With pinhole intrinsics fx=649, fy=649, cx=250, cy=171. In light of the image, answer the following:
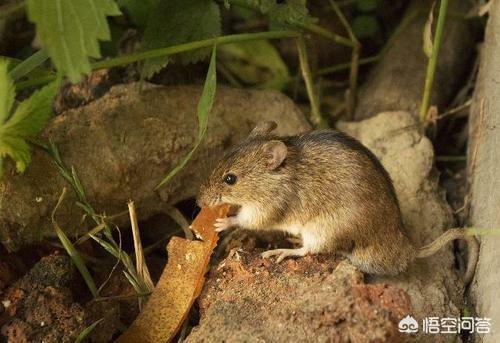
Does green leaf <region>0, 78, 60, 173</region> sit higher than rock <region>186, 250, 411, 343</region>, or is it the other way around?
green leaf <region>0, 78, 60, 173</region>

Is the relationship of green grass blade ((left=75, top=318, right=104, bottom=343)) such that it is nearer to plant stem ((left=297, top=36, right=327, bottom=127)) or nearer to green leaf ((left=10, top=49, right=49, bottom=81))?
green leaf ((left=10, top=49, right=49, bottom=81))

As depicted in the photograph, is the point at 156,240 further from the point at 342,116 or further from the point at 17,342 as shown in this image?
the point at 342,116

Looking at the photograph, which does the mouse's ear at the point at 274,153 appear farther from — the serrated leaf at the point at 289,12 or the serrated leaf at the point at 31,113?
the serrated leaf at the point at 31,113

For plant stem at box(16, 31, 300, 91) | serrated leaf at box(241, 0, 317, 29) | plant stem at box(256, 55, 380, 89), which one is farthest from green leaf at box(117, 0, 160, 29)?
plant stem at box(256, 55, 380, 89)

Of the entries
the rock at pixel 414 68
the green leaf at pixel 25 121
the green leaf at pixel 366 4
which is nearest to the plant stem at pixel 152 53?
the green leaf at pixel 25 121

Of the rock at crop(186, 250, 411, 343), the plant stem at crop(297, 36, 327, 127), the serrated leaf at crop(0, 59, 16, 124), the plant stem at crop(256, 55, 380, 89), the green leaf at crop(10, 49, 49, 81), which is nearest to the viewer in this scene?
the serrated leaf at crop(0, 59, 16, 124)

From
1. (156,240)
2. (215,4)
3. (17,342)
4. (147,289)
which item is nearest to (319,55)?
→ (215,4)

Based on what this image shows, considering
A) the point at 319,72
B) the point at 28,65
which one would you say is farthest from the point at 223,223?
the point at 319,72
